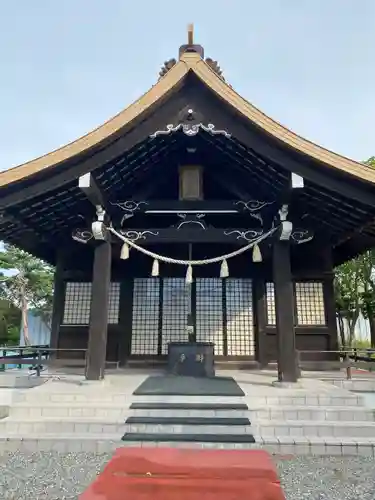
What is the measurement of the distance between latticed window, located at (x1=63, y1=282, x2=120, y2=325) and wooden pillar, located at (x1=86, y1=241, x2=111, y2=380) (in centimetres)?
297

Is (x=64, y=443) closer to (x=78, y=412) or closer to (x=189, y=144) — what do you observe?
(x=78, y=412)

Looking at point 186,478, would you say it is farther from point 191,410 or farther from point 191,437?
point 191,410

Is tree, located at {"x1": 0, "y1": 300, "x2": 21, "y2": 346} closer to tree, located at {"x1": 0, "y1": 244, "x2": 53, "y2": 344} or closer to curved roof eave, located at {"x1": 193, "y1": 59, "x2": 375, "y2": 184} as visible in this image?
tree, located at {"x1": 0, "y1": 244, "x2": 53, "y2": 344}

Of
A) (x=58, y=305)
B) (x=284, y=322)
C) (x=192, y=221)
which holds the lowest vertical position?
(x=284, y=322)

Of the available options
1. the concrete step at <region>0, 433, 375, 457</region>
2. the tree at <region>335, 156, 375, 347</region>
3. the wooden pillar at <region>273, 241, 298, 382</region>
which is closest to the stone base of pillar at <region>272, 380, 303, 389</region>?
the wooden pillar at <region>273, 241, 298, 382</region>

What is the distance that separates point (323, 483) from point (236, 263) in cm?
655

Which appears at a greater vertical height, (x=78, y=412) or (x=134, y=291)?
(x=134, y=291)

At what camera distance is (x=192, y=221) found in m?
7.78

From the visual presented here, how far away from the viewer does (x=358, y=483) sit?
396 centimetres

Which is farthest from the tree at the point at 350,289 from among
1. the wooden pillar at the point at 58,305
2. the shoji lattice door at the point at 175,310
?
the wooden pillar at the point at 58,305

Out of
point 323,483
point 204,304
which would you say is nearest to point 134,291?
point 204,304

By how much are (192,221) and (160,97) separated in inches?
103

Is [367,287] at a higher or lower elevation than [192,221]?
higher

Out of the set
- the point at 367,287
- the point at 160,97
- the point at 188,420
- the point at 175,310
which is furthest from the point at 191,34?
the point at 367,287
